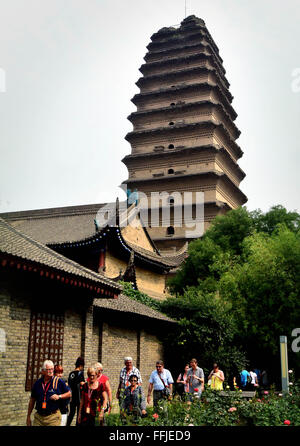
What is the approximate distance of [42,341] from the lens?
10766 mm

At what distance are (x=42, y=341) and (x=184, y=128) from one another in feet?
92.5

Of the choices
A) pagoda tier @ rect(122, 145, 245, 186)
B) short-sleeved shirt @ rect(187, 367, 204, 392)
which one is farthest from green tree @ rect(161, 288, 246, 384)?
pagoda tier @ rect(122, 145, 245, 186)

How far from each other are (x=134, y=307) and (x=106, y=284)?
4509 millimetres

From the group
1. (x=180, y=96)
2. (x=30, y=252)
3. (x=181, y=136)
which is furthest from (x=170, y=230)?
(x=30, y=252)

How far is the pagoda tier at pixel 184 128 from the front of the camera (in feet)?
115

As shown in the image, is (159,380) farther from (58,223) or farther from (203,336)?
(58,223)

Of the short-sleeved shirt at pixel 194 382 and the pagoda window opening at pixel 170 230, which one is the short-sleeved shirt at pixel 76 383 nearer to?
the short-sleeved shirt at pixel 194 382

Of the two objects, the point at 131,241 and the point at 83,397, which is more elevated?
the point at 131,241

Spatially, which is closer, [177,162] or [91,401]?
[91,401]

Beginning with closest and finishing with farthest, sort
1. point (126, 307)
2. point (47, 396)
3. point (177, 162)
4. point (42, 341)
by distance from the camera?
point (47, 396), point (42, 341), point (126, 307), point (177, 162)

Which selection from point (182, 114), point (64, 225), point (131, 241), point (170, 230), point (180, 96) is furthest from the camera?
point (180, 96)

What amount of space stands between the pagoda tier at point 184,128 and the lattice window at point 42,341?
22.7 m

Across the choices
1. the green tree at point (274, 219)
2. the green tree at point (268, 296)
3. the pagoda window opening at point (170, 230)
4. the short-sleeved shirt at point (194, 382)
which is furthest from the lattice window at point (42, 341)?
the pagoda window opening at point (170, 230)

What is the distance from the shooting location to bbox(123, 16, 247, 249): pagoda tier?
115ft
